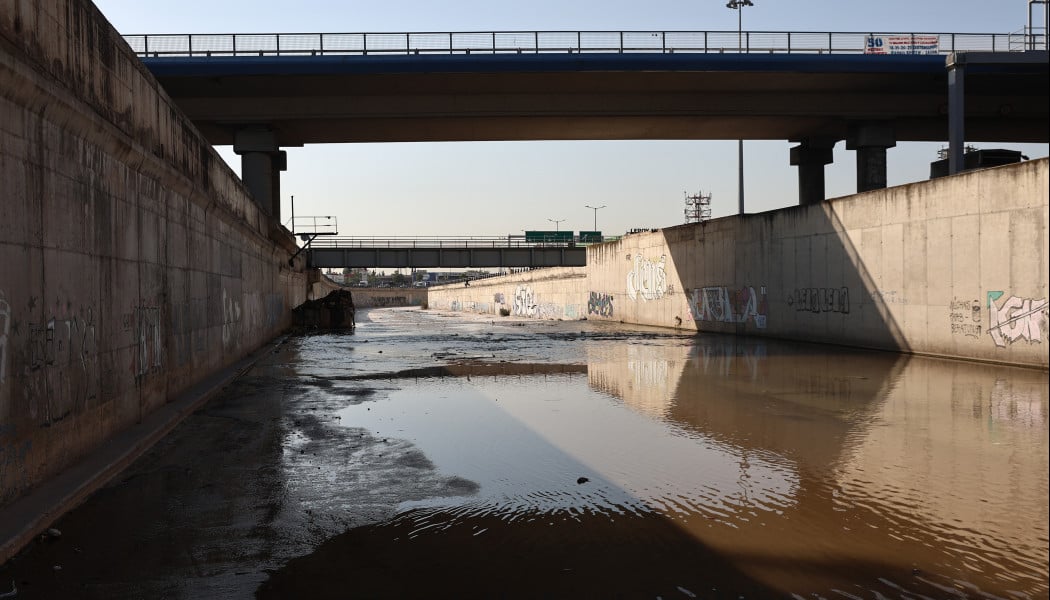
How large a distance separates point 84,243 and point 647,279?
35351 millimetres

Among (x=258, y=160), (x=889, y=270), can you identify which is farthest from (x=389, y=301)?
(x=889, y=270)

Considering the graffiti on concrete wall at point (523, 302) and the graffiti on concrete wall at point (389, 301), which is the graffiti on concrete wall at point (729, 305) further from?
the graffiti on concrete wall at point (389, 301)

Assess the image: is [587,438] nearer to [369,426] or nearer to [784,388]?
[369,426]

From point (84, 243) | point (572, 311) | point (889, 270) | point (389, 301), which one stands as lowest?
point (389, 301)

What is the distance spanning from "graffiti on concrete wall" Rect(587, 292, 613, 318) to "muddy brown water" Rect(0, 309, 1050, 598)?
112ft

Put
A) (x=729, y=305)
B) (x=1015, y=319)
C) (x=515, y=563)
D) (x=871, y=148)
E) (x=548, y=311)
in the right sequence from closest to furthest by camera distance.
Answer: (x=515, y=563) → (x=1015, y=319) → (x=729, y=305) → (x=871, y=148) → (x=548, y=311)

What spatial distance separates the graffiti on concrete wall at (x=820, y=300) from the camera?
82.2ft

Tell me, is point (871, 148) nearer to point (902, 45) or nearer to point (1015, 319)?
point (902, 45)

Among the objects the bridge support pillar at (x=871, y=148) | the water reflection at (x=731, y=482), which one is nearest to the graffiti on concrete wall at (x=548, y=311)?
the bridge support pillar at (x=871, y=148)

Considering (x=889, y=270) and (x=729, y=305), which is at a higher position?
(x=889, y=270)

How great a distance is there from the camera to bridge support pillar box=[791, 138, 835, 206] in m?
44.8

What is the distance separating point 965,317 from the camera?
19.7m

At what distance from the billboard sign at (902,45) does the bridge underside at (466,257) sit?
37.8m

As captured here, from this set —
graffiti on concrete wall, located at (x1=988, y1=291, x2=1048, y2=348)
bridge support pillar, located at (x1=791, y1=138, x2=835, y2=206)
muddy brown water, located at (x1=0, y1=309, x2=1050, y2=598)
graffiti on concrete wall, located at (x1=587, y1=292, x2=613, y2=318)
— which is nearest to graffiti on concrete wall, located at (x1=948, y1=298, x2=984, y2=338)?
graffiti on concrete wall, located at (x1=988, y1=291, x2=1048, y2=348)
